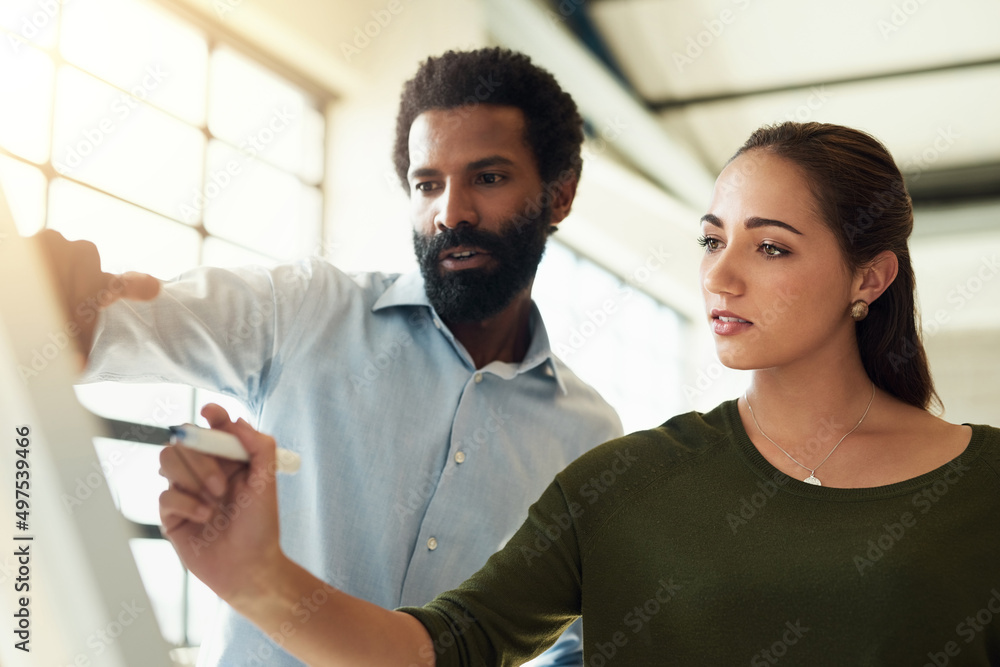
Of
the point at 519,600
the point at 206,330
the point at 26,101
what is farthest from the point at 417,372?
the point at 26,101

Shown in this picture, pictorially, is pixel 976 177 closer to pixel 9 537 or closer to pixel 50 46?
pixel 50 46

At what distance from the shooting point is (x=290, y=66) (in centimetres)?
290

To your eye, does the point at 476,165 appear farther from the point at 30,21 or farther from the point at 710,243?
the point at 30,21

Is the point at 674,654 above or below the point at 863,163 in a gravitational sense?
below

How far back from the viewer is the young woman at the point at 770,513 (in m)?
1.08

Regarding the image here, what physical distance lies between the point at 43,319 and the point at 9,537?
0.24 meters

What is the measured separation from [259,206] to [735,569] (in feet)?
6.86

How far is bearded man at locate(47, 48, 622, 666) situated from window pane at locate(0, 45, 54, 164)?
0.89 meters

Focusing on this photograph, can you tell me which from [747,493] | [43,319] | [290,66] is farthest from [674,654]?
[290,66]

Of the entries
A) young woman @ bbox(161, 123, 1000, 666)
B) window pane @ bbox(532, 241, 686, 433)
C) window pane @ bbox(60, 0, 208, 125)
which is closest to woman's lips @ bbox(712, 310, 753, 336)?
young woman @ bbox(161, 123, 1000, 666)

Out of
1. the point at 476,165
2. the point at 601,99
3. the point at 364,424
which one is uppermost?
the point at 601,99

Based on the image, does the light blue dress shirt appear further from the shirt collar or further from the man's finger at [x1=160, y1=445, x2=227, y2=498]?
the man's finger at [x1=160, y1=445, x2=227, y2=498]

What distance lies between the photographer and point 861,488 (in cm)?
122

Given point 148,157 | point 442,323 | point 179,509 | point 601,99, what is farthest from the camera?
point 601,99
